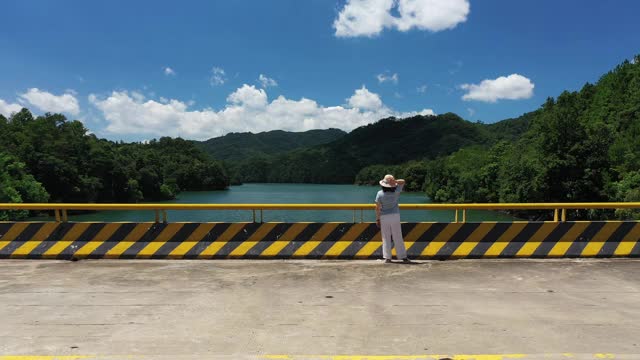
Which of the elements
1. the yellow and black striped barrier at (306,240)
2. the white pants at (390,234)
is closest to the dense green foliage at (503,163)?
the yellow and black striped barrier at (306,240)

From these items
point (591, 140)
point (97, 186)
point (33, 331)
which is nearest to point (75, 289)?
point (33, 331)

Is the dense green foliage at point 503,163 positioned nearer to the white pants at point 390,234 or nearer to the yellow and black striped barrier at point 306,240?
the yellow and black striped barrier at point 306,240

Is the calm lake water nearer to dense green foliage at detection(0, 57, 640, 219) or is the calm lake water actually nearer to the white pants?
dense green foliage at detection(0, 57, 640, 219)

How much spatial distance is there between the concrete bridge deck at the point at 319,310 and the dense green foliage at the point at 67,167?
53.5 meters

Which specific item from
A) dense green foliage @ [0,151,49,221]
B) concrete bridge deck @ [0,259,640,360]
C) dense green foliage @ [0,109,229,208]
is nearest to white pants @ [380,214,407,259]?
concrete bridge deck @ [0,259,640,360]

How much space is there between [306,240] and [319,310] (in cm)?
318

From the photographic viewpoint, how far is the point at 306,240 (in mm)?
8594

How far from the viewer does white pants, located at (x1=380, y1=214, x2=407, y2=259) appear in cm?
812

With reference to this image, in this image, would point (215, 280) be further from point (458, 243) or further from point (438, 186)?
point (438, 186)

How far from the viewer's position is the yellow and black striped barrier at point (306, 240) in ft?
27.8

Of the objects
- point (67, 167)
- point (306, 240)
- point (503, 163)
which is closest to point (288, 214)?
point (503, 163)

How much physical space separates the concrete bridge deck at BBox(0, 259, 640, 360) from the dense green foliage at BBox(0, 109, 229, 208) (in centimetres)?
5349

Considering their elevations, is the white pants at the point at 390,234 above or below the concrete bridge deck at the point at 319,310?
above

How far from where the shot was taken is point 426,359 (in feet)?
13.4
